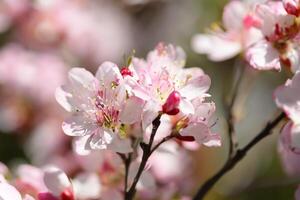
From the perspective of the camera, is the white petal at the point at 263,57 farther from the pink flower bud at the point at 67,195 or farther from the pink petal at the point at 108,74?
the pink flower bud at the point at 67,195

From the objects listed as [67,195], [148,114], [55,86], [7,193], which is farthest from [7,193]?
[55,86]

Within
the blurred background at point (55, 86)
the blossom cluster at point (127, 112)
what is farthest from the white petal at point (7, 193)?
the blurred background at point (55, 86)

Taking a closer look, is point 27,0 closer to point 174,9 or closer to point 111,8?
point 111,8

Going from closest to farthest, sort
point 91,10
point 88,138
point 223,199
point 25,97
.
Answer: point 88,138, point 223,199, point 25,97, point 91,10

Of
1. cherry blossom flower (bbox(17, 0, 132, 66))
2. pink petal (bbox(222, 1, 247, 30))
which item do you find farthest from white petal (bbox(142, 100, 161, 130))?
cherry blossom flower (bbox(17, 0, 132, 66))

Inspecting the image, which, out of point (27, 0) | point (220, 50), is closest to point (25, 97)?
point (27, 0)

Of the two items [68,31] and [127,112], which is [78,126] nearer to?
[127,112]

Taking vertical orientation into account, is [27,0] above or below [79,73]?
below

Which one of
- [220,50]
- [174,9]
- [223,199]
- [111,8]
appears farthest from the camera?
[174,9]
